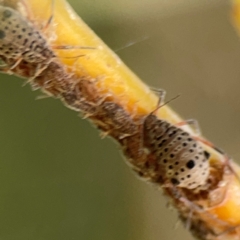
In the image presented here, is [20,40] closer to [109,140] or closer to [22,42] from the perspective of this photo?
[22,42]

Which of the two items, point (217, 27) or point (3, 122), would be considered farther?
point (3, 122)

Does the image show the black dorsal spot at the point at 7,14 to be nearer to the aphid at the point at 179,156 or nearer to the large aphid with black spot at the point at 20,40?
the large aphid with black spot at the point at 20,40

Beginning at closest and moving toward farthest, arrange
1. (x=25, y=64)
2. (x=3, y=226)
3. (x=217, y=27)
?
(x=25, y=64) < (x=217, y=27) < (x=3, y=226)

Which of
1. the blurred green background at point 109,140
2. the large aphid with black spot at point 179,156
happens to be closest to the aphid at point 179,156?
the large aphid with black spot at point 179,156

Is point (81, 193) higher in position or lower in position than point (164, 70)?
lower

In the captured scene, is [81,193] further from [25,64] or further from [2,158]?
[25,64]

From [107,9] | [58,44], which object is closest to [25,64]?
[58,44]

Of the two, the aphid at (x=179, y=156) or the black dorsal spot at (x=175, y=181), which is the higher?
the aphid at (x=179, y=156)
